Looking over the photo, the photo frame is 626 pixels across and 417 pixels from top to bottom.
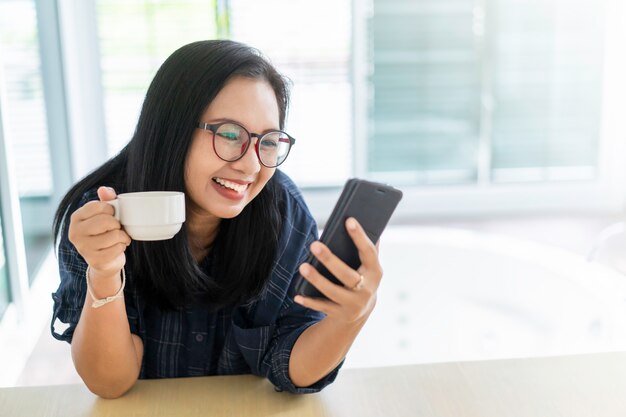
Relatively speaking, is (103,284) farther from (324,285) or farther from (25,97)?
(25,97)

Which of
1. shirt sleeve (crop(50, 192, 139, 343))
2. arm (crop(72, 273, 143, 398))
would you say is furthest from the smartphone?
shirt sleeve (crop(50, 192, 139, 343))

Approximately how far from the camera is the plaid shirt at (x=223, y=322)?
106 cm

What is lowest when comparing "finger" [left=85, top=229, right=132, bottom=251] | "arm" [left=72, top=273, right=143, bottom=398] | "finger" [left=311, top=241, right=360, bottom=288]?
"arm" [left=72, top=273, right=143, bottom=398]

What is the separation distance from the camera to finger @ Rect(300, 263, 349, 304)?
2.63ft

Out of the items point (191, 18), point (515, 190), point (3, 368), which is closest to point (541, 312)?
point (3, 368)

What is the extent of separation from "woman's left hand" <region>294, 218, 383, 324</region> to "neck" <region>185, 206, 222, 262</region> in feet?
1.14

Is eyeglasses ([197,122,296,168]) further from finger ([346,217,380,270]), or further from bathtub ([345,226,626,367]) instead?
bathtub ([345,226,626,367])

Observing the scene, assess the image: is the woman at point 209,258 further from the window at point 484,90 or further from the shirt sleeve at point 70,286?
the window at point 484,90

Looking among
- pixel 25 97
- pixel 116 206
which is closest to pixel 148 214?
pixel 116 206

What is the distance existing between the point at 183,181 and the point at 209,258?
19 cm

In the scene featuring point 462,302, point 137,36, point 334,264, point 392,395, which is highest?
point 137,36

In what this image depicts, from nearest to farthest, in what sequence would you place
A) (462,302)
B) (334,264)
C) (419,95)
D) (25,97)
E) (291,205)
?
(334,264) < (291,205) < (462,302) < (25,97) < (419,95)

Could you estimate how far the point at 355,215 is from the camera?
820mm

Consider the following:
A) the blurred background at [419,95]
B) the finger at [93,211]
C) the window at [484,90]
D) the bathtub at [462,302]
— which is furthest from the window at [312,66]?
the finger at [93,211]
